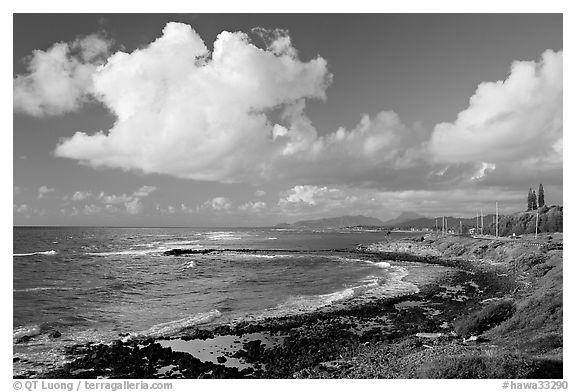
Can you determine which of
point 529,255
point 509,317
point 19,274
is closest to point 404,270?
point 529,255

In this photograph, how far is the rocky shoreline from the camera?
16219 millimetres

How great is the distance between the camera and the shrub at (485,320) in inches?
919

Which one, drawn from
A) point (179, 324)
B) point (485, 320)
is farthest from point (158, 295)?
point (485, 320)

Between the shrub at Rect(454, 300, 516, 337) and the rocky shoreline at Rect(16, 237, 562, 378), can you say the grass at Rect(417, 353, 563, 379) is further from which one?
the shrub at Rect(454, 300, 516, 337)

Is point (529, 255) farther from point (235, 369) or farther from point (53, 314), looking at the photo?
point (53, 314)

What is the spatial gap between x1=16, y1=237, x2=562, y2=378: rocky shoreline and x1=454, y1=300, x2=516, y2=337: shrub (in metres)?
0.06

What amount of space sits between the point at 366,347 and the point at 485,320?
334 inches

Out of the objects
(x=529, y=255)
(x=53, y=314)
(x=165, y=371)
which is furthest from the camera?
(x=529, y=255)

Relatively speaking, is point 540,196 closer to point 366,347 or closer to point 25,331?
point 366,347

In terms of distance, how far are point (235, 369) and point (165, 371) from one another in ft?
11.7

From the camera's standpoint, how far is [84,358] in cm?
2095

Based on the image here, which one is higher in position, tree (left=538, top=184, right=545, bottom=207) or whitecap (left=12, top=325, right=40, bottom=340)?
tree (left=538, top=184, right=545, bottom=207)

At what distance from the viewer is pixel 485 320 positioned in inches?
954

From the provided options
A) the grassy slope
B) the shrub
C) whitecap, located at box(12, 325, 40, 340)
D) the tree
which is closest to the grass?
the grassy slope
